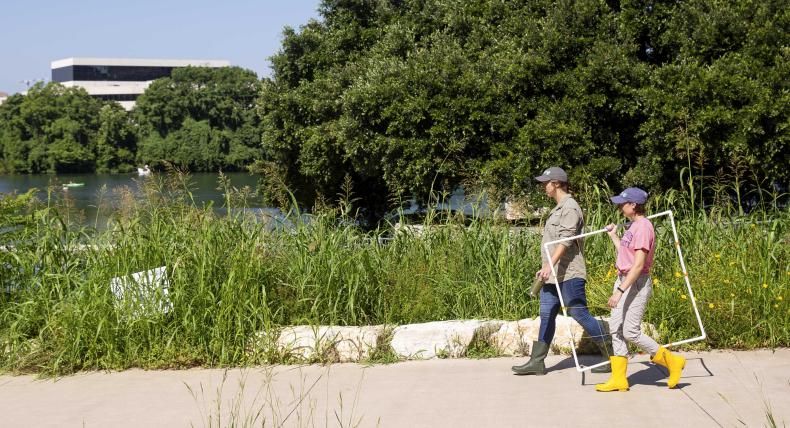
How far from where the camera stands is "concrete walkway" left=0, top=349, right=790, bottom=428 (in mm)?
5090

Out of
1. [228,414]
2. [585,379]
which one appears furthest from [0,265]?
[585,379]

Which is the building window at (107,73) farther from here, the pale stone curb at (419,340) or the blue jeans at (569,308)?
the blue jeans at (569,308)

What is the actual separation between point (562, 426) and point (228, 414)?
201 centimetres

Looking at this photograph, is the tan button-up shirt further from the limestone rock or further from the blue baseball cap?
the limestone rock

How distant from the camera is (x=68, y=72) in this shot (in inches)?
5625

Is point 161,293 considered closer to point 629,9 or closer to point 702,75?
point 702,75

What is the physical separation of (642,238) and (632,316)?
532 millimetres

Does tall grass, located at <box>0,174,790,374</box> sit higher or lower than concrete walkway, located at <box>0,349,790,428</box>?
higher

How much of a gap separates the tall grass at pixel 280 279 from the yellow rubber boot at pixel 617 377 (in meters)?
1.25

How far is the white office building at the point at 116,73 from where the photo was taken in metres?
133

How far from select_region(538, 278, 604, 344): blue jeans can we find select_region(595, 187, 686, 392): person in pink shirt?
0.98 ft

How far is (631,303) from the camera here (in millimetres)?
5645

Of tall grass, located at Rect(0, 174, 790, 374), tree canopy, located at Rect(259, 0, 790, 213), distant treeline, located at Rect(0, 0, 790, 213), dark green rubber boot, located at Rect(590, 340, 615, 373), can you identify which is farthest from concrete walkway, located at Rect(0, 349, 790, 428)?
tree canopy, located at Rect(259, 0, 790, 213)

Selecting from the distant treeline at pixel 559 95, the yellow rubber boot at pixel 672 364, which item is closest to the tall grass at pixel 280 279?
the yellow rubber boot at pixel 672 364
